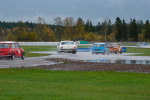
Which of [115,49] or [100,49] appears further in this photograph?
[115,49]

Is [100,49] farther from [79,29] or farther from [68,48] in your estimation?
[79,29]

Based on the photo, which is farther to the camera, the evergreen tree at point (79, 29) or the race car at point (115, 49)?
the evergreen tree at point (79, 29)

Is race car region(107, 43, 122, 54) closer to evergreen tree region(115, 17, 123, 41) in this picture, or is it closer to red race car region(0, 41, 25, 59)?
red race car region(0, 41, 25, 59)

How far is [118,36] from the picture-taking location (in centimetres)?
16088

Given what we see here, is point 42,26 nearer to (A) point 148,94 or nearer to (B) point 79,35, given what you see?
(B) point 79,35

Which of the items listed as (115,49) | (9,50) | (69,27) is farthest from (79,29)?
(9,50)

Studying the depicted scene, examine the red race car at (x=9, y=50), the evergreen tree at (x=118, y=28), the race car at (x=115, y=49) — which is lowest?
the race car at (x=115, y=49)

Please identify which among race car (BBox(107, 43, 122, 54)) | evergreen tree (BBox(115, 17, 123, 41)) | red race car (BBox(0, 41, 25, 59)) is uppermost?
evergreen tree (BBox(115, 17, 123, 41))

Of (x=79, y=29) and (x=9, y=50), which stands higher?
(x=79, y=29)

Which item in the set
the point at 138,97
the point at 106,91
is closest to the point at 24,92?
the point at 106,91

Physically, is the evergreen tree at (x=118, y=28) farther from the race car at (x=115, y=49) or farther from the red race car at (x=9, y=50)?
the red race car at (x=9, y=50)

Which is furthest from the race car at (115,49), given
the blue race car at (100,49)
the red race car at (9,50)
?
the red race car at (9,50)

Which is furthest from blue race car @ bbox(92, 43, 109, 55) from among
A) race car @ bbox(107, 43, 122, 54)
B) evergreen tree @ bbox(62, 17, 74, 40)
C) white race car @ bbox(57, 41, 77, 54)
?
evergreen tree @ bbox(62, 17, 74, 40)

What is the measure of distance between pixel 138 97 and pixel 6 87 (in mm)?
4373
